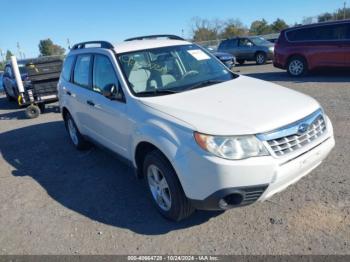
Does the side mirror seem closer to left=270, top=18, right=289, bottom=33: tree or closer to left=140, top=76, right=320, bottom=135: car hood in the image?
left=140, top=76, right=320, bottom=135: car hood

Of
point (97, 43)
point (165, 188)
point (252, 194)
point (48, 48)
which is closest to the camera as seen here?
point (252, 194)

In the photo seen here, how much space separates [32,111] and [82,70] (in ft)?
18.0

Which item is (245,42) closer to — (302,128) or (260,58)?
(260,58)

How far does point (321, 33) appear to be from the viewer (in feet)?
39.0

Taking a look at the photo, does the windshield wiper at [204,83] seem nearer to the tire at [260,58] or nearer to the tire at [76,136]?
the tire at [76,136]

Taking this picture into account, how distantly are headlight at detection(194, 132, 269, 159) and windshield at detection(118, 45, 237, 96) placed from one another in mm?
1150

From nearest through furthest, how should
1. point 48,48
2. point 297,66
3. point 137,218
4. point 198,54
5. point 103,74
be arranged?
point 137,218
point 103,74
point 198,54
point 297,66
point 48,48

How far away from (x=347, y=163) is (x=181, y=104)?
2.55 meters

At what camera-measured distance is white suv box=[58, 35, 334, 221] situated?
2936mm

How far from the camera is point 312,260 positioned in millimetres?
2893

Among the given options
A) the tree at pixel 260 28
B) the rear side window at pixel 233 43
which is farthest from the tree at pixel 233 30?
the rear side window at pixel 233 43

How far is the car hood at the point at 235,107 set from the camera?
9.91 feet

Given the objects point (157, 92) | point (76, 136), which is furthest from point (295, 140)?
point (76, 136)

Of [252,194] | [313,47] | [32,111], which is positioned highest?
[313,47]
